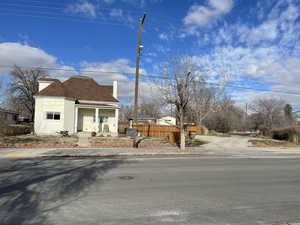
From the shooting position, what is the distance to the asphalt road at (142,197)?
13.8 feet

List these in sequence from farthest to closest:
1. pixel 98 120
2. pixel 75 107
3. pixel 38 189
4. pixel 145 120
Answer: pixel 145 120 < pixel 98 120 < pixel 75 107 < pixel 38 189

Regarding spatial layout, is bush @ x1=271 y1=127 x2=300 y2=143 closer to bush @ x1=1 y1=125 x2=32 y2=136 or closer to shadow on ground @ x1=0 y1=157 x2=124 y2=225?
shadow on ground @ x1=0 y1=157 x2=124 y2=225

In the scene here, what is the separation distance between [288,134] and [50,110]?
2822cm

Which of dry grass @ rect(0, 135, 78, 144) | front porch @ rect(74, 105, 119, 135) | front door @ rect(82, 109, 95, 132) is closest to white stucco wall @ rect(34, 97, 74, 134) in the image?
front porch @ rect(74, 105, 119, 135)

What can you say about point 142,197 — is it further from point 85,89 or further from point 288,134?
point 288,134

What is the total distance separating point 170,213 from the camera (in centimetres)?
451

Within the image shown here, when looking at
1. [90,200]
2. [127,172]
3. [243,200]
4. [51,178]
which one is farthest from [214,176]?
[51,178]

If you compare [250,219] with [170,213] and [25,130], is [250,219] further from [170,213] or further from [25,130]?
[25,130]

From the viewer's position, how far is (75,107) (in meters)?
23.5

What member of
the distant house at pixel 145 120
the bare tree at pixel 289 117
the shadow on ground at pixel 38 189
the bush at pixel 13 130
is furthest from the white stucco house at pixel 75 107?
the bare tree at pixel 289 117

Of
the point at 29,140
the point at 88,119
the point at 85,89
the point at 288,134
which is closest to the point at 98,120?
the point at 88,119

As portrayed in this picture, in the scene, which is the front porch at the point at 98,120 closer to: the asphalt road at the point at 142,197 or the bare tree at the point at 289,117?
the asphalt road at the point at 142,197

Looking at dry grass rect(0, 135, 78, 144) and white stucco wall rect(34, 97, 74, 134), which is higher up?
white stucco wall rect(34, 97, 74, 134)

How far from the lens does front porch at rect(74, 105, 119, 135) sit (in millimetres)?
25086
